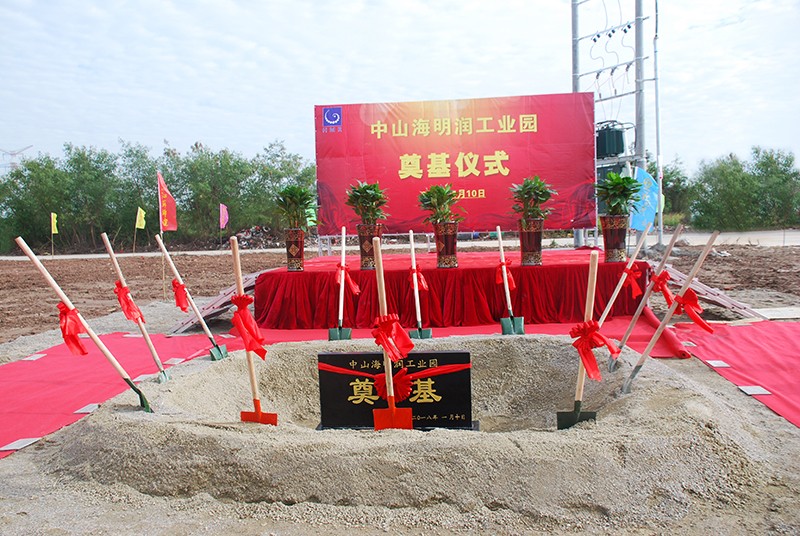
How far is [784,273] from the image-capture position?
7.73 meters

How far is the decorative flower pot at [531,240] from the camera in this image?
478 cm

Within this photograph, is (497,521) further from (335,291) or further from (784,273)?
(784,273)

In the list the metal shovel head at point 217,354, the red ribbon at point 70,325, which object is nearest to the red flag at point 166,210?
the metal shovel head at point 217,354

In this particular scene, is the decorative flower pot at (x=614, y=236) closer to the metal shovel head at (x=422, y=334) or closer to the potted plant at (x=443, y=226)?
the potted plant at (x=443, y=226)

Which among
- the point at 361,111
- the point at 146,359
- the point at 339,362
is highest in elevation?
the point at 361,111

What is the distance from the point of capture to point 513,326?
379 cm

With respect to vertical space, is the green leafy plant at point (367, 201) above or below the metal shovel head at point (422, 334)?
above

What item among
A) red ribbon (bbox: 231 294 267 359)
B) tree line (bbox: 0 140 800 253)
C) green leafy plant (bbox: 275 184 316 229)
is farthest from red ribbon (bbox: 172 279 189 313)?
tree line (bbox: 0 140 800 253)

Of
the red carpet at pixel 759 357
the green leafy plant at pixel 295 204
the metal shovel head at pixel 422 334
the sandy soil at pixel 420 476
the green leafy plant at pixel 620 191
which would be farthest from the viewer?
the green leafy plant at pixel 295 204

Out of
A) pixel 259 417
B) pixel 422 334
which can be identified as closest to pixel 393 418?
pixel 259 417

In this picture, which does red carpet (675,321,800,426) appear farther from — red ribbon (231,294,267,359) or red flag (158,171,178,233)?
red flag (158,171,178,233)

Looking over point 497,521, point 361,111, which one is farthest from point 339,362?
point 361,111

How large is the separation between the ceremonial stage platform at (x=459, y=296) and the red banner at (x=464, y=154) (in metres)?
1.96

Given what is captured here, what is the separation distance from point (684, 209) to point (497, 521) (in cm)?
1952
